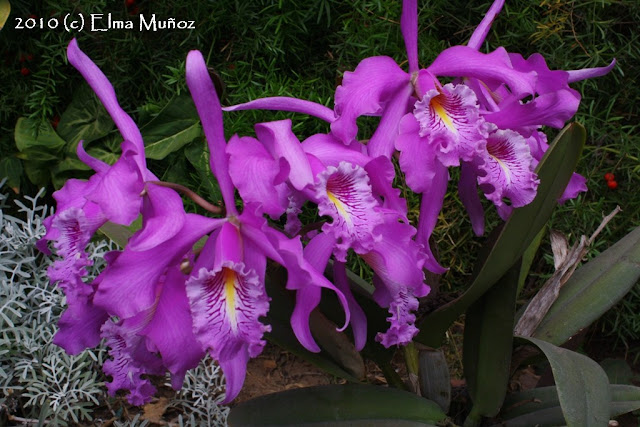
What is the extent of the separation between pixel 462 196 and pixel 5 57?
1.64 meters

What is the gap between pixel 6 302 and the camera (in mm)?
1486

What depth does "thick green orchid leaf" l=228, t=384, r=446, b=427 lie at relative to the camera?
1031mm

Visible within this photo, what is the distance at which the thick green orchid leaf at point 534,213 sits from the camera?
828 millimetres

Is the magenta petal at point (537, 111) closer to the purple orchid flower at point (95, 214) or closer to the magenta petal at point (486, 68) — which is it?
the magenta petal at point (486, 68)

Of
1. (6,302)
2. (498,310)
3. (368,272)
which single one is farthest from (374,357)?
(6,302)

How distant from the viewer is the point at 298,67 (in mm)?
1970

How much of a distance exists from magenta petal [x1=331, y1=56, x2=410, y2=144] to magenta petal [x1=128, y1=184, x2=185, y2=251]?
20 centimetres

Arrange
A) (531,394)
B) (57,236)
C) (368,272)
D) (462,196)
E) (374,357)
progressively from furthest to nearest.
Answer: (368,272) → (531,394) → (374,357) → (462,196) → (57,236)

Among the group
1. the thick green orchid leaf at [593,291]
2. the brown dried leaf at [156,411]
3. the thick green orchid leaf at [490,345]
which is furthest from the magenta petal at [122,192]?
the brown dried leaf at [156,411]

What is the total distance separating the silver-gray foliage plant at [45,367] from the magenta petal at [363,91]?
0.90m

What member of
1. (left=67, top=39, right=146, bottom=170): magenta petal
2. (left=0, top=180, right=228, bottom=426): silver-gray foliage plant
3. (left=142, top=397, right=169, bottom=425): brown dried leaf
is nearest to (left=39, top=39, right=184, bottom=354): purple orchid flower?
(left=67, top=39, right=146, bottom=170): magenta petal

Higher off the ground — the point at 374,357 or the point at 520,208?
the point at 520,208

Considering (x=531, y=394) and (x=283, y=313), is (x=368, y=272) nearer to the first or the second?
(x=531, y=394)

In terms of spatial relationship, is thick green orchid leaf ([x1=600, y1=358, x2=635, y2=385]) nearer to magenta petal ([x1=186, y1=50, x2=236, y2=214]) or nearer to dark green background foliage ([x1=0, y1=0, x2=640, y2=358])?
dark green background foliage ([x1=0, y1=0, x2=640, y2=358])
